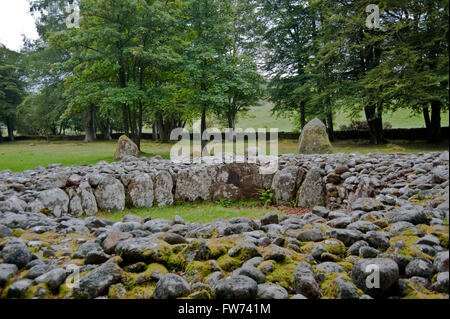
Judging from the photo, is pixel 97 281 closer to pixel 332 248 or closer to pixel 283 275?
pixel 283 275

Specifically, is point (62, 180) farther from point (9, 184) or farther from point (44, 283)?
point (44, 283)

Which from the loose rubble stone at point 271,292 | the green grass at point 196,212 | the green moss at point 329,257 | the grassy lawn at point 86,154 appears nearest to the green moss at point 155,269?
the loose rubble stone at point 271,292

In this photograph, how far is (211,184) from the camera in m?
7.90

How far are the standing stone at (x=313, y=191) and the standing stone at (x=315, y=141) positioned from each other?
4.92m

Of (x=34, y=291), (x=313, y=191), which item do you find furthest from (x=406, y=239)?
(x=313, y=191)

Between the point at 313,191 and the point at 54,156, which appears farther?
the point at 54,156

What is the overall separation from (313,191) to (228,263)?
194 inches

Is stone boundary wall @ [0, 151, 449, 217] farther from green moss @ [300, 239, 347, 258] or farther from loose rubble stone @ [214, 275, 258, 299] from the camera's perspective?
loose rubble stone @ [214, 275, 258, 299]

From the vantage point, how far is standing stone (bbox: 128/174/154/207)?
279 inches

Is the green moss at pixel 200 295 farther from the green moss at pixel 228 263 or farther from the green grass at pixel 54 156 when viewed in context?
the green grass at pixel 54 156

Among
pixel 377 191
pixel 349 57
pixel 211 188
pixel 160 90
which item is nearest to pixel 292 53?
pixel 349 57

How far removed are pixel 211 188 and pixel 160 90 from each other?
8697 mm

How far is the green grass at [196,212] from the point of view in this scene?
604 centimetres

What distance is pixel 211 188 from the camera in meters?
7.90
